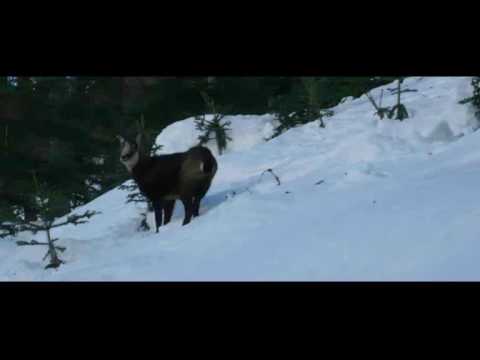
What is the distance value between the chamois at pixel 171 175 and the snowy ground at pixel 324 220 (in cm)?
41

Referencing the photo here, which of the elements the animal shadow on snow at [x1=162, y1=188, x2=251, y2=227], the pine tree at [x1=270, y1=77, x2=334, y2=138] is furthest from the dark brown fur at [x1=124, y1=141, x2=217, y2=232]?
the pine tree at [x1=270, y1=77, x2=334, y2=138]

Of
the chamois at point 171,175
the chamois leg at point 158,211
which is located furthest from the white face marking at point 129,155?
the chamois leg at point 158,211

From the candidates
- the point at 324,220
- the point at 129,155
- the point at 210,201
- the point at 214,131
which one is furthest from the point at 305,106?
the point at 324,220

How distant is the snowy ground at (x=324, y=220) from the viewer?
15.3 feet

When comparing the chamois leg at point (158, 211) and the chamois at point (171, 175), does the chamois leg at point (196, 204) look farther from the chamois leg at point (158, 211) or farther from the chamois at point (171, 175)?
the chamois leg at point (158, 211)

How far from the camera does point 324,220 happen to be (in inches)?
237

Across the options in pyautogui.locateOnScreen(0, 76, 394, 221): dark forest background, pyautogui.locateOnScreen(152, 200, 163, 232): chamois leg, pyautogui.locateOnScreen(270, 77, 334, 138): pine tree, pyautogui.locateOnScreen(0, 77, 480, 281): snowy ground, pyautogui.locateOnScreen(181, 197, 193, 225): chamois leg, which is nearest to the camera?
pyautogui.locateOnScreen(0, 77, 480, 281): snowy ground

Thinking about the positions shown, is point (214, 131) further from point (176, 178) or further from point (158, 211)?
point (158, 211)

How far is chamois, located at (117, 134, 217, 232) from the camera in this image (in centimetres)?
920

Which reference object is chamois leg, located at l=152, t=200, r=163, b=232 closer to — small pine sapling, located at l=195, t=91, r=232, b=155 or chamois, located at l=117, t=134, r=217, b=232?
chamois, located at l=117, t=134, r=217, b=232

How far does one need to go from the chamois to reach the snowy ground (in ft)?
1.34

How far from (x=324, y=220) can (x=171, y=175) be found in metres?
3.97

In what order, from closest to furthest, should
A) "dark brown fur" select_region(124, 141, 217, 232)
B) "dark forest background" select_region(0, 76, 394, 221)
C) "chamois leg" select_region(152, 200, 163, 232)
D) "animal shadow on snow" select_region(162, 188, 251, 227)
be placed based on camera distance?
"dark brown fur" select_region(124, 141, 217, 232), "chamois leg" select_region(152, 200, 163, 232), "animal shadow on snow" select_region(162, 188, 251, 227), "dark forest background" select_region(0, 76, 394, 221)

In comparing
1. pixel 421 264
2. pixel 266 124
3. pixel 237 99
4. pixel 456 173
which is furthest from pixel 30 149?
pixel 421 264
